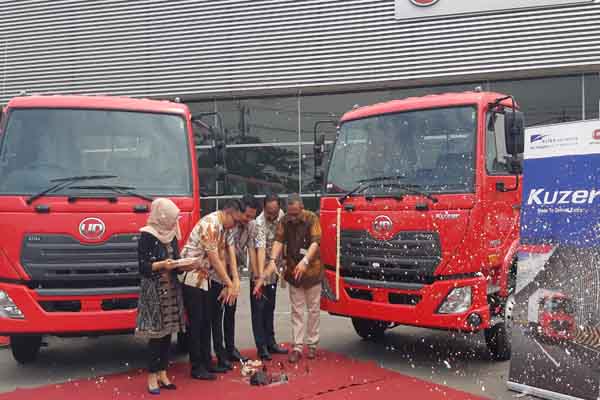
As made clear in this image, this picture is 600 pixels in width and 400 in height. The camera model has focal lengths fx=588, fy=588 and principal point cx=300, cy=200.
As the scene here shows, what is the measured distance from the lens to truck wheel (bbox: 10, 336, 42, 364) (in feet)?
20.3

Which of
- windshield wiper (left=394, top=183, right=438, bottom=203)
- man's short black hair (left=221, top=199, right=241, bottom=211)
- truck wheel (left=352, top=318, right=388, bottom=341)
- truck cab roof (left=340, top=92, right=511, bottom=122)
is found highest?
truck cab roof (left=340, top=92, right=511, bottom=122)

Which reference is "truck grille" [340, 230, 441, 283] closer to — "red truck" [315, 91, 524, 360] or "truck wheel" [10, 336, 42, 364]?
"red truck" [315, 91, 524, 360]

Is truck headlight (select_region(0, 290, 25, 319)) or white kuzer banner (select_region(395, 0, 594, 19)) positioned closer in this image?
truck headlight (select_region(0, 290, 25, 319))

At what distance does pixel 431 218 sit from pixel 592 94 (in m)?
9.24

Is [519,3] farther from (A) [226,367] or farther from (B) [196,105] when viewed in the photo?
(A) [226,367]

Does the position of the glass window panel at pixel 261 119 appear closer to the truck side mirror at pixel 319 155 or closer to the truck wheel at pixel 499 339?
the truck side mirror at pixel 319 155

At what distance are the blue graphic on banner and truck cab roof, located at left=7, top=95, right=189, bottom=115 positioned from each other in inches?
143

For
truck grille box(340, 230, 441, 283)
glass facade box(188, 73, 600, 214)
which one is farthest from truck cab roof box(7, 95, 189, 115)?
glass facade box(188, 73, 600, 214)

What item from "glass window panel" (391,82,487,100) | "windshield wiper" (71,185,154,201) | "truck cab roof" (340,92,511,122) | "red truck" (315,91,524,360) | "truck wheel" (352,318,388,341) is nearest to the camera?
"red truck" (315,91,524,360)

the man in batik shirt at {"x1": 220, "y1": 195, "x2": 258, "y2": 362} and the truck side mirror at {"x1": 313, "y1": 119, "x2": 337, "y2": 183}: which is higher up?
the truck side mirror at {"x1": 313, "y1": 119, "x2": 337, "y2": 183}

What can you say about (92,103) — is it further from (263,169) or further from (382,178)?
(263,169)

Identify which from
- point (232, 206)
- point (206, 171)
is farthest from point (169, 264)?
point (206, 171)

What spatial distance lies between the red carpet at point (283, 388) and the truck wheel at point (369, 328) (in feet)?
4.52

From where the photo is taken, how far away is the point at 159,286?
5.04 metres
